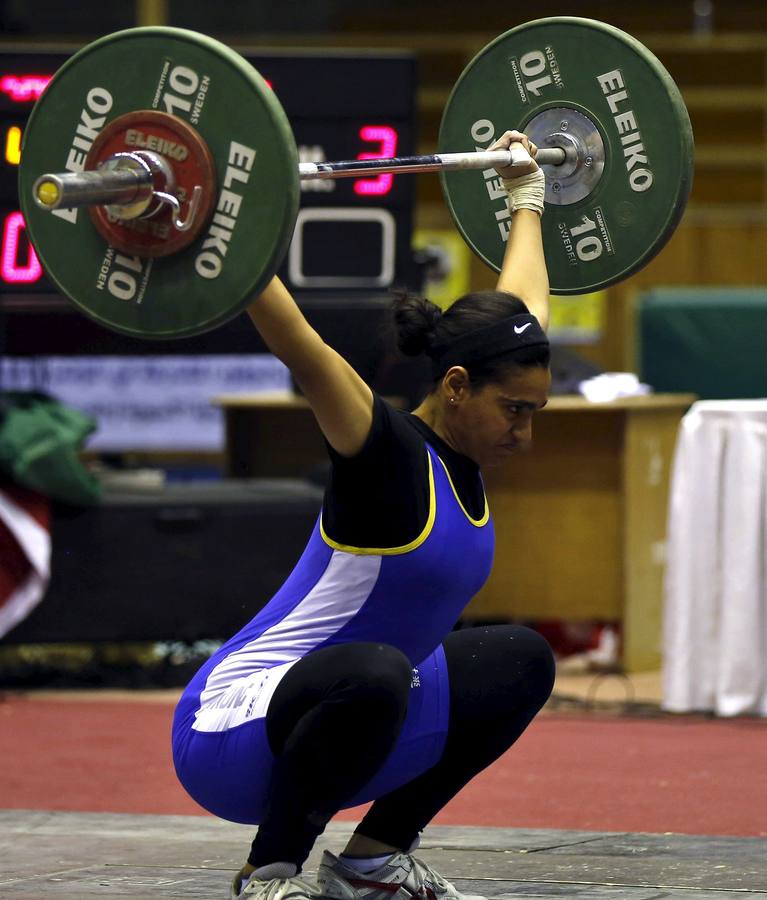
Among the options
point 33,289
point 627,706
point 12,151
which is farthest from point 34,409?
point 627,706

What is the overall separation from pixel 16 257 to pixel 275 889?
3.48 meters

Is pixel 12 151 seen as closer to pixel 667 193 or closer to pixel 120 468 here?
pixel 120 468

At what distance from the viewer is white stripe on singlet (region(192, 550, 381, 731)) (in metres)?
2.79

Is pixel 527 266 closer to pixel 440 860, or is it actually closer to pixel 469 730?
pixel 469 730

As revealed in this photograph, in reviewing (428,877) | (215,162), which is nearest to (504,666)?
(428,877)

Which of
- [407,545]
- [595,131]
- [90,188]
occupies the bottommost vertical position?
[407,545]

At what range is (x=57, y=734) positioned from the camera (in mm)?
5363

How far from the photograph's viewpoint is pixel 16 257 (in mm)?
5848

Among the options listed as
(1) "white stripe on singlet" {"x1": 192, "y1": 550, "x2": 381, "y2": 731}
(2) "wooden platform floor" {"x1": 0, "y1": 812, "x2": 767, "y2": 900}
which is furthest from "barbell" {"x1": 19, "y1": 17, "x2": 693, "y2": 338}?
(2) "wooden platform floor" {"x1": 0, "y1": 812, "x2": 767, "y2": 900}

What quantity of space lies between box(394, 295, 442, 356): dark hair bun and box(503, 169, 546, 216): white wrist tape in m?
0.43

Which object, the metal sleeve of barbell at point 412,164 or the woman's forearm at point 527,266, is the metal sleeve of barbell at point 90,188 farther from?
the woman's forearm at point 527,266

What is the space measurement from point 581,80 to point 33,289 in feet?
9.27

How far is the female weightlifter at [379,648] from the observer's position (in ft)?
8.93

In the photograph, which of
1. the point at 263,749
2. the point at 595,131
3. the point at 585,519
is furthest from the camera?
the point at 585,519
